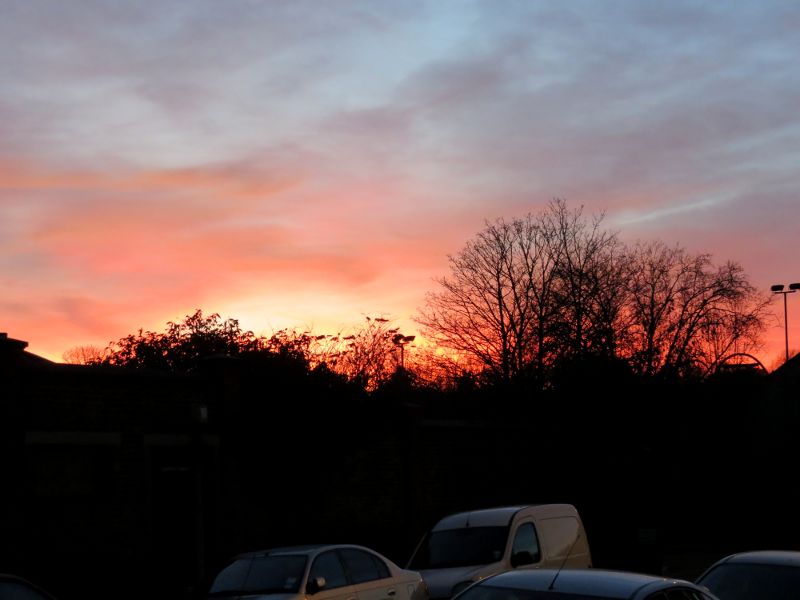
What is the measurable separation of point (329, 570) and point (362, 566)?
2.72ft

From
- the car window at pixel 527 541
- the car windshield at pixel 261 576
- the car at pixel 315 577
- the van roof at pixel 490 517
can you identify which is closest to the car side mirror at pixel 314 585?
the car at pixel 315 577

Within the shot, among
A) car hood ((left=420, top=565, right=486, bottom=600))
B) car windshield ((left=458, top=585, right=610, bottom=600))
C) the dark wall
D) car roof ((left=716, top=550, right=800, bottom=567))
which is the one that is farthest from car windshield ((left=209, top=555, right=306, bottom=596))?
car windshield ((left=458, top=585, right=610, bottom=600))

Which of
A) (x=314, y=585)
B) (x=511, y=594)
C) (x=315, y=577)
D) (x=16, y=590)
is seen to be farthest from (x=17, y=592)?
(x=511, y=594)

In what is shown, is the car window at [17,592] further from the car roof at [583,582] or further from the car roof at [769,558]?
the car roof at [769,558]

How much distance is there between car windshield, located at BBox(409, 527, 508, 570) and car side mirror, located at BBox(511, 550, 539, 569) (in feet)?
0.83

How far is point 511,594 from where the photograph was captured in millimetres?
8141

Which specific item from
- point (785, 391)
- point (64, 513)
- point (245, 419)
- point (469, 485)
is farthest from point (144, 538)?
point (785, 391)

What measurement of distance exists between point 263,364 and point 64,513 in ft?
21.0

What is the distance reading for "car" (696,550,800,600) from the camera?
1195 cm

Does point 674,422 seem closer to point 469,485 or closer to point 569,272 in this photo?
point 569,272

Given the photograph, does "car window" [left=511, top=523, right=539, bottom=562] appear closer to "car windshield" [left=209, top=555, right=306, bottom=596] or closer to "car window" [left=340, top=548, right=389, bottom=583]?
"car window" [left=340, top=548, right=389, bottom=583]

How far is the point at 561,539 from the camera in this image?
1766 cm

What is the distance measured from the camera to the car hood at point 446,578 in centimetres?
1537

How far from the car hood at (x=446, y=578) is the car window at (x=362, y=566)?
95 centimetres
